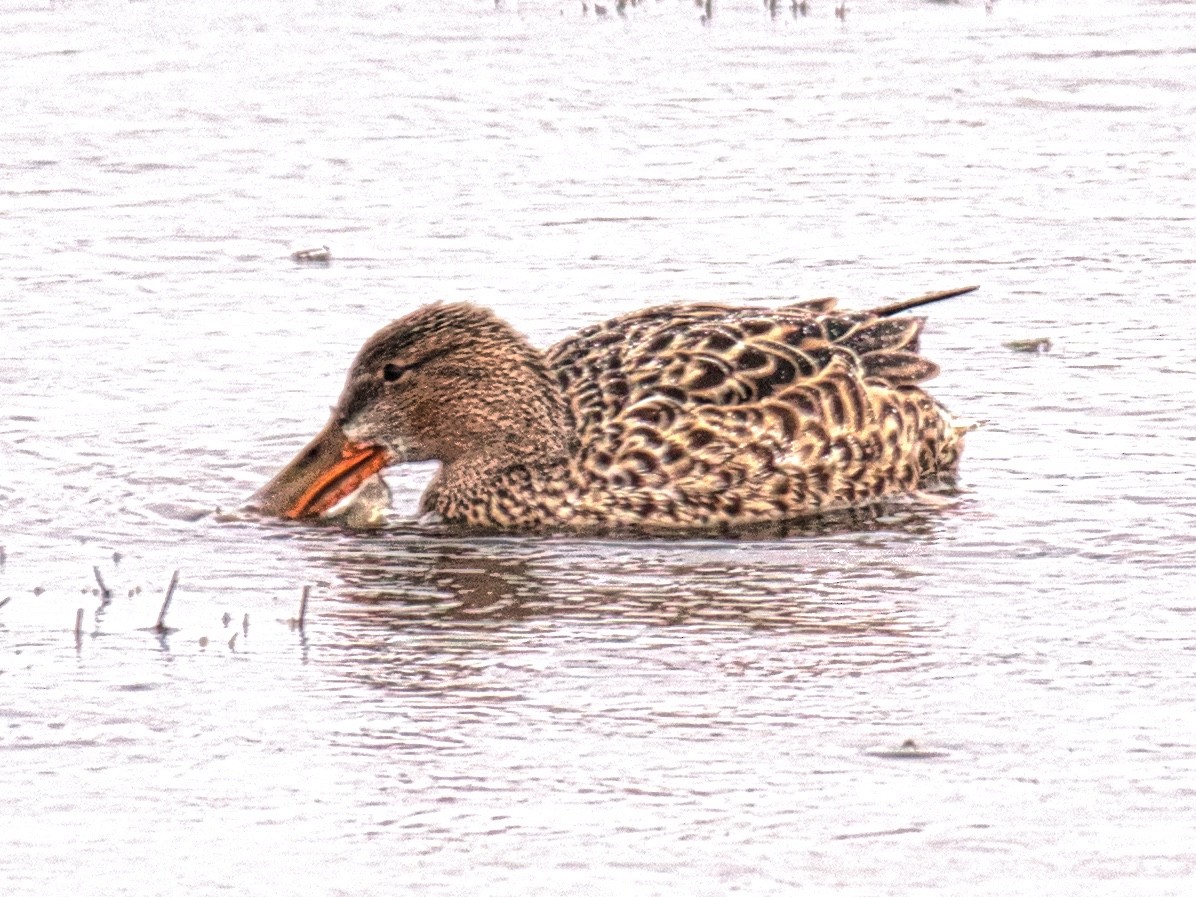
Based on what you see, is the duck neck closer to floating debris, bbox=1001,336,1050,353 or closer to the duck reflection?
the duck reflection

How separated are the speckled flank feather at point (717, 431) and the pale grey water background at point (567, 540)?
276 mm

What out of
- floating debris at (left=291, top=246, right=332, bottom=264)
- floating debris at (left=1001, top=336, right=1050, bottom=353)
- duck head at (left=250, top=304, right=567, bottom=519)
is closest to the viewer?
duck head at (left=250, top=304, right=567, bottom=519)

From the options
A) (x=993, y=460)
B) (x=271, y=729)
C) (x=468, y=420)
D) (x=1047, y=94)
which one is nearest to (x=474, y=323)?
(x=468, y=420)

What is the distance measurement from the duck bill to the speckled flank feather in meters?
0.26

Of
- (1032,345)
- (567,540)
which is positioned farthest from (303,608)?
(1032,345)

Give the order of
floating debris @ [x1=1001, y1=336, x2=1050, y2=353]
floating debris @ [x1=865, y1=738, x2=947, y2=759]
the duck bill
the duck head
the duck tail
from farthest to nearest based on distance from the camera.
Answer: floating debris @ [x1=1001, y1=336, x2=1050, y2=353], the duck tail, the duck head, the duck bill, floating debris @ [x1=865, y1=738, x2=947, y2=759]

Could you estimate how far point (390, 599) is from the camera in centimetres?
794

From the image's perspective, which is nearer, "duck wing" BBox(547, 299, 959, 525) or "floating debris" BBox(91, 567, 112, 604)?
"floating debris" BBox(91, 567, 112, 604)

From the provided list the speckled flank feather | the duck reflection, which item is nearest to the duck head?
the speckled flank feather

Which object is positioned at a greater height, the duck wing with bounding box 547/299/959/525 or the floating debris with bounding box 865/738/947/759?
the duck wing with bounding box 547/299/959/525

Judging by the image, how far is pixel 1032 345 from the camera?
10.6 m

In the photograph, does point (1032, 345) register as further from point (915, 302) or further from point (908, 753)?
point (908, 753)

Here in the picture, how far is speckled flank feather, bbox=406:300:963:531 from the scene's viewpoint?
29.0ft

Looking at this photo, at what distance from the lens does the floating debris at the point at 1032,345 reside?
1055 centimetres
